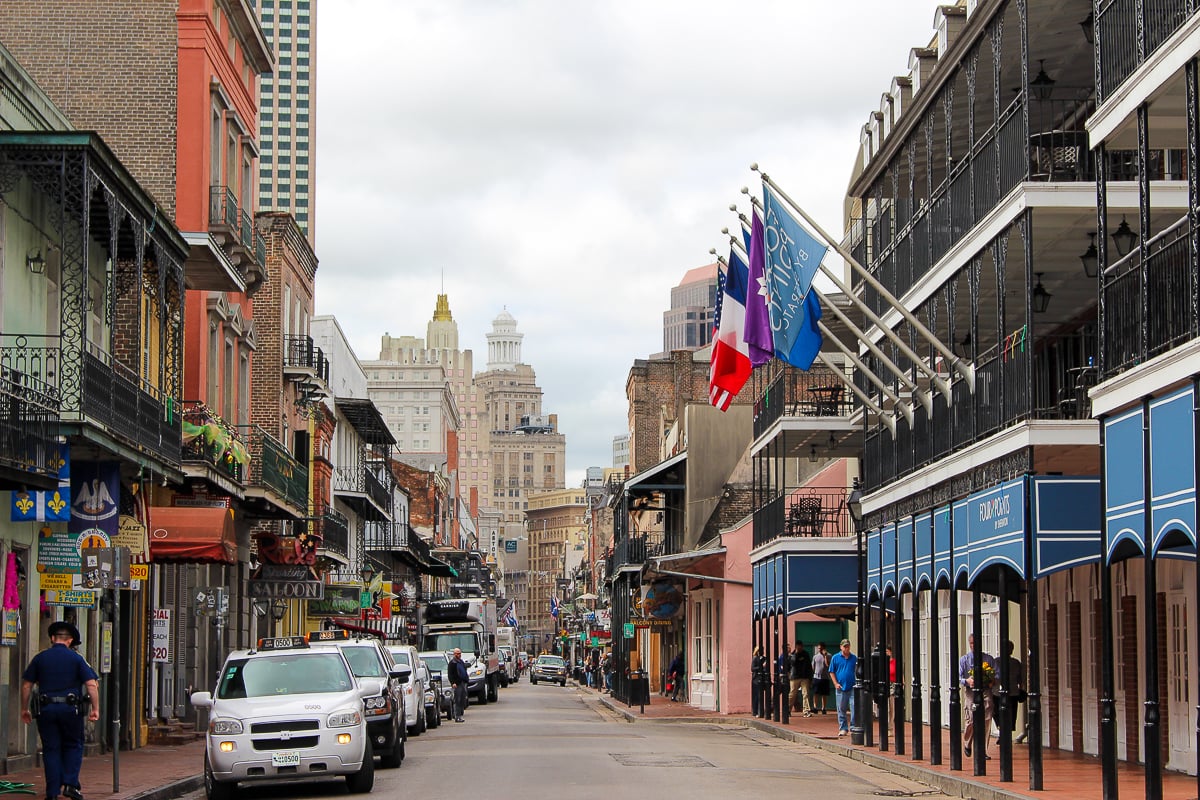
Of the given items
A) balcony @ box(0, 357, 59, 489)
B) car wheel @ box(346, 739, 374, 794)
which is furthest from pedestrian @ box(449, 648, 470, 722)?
balcony @ box(0, 357, 59, 489)

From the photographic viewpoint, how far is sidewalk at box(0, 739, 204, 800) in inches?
753

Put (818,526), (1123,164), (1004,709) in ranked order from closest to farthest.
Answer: (1004,709) < (1123,164) < (818,526)

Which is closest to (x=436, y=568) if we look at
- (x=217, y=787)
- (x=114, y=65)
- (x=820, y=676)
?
(x=820, y=676)

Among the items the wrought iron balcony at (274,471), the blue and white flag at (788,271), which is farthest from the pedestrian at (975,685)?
the wrought iron balcony at (274,471)

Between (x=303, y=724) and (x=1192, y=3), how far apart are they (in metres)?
11.5

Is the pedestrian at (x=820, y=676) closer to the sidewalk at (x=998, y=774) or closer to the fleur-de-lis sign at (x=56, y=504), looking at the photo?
the sidewalk at (x=998, y=774)

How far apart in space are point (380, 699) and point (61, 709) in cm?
713

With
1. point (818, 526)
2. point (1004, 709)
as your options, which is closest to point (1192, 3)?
point (1004, 709)

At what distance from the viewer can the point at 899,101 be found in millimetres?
31906

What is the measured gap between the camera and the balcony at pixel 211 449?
2944 centimetres

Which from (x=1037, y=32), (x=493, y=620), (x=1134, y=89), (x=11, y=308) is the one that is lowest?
(x=493, y=620)

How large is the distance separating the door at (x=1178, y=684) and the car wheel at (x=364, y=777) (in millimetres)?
9964

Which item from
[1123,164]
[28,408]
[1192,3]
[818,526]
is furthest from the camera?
[818,526]

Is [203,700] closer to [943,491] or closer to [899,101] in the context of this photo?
[943,491]
